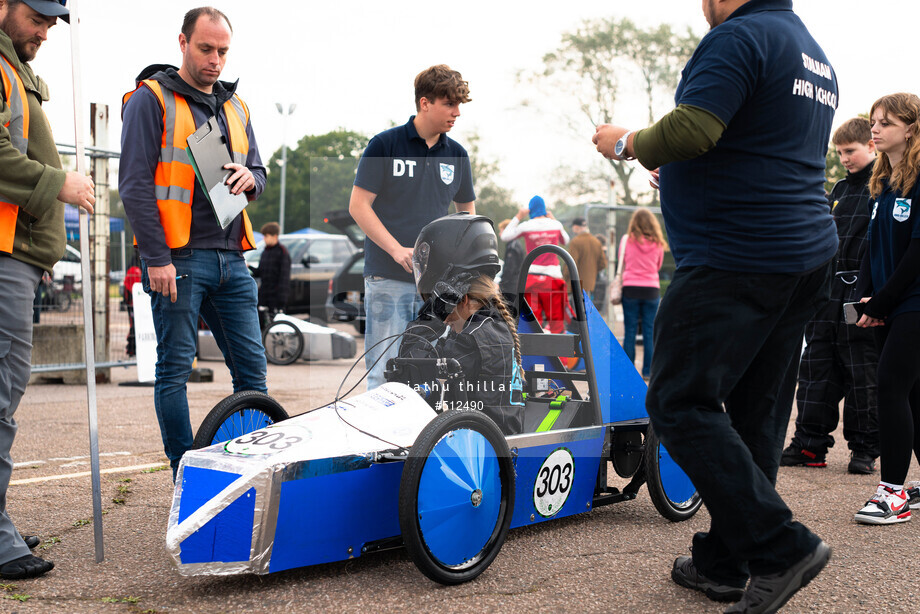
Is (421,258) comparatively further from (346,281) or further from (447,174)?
(346,281)

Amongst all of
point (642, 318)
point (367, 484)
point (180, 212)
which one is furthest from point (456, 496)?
point (642, 318)

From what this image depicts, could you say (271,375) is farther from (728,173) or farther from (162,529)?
(728,173)

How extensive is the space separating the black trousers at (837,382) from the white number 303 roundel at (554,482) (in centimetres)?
199

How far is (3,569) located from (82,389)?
581 cm

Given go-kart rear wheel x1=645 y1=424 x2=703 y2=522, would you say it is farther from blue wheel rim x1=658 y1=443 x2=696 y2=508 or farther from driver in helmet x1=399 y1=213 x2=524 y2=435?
driver in helmet x1=399 y1=213 x2=524 y2=435

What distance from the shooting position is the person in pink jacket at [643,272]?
8711mm

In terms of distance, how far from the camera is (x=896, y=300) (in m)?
3.65

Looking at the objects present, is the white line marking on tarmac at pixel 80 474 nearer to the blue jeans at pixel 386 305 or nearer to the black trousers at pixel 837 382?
the blue jeans at pixel 386 305

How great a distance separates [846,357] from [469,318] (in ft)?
8.67

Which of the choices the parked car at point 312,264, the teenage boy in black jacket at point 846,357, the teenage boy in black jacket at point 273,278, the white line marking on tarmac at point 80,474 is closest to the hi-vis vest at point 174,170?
the white line marking on tarmac at point 80,474

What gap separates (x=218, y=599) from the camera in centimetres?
262

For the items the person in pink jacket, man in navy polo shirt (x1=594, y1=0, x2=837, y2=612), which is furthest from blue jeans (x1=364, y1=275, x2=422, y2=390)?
the person in pink jacket

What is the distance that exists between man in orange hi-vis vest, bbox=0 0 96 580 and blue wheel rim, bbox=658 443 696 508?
230 cm

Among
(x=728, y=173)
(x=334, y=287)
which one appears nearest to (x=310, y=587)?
(x=728, y=173)
